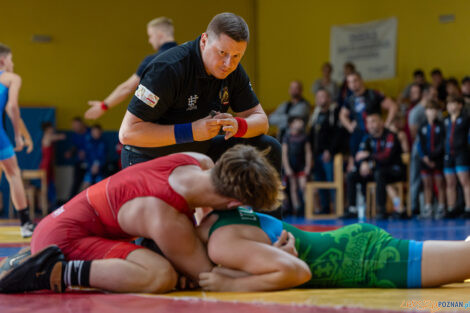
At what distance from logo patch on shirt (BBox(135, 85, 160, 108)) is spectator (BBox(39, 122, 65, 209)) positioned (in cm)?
1026

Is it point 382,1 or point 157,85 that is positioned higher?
point 382,1

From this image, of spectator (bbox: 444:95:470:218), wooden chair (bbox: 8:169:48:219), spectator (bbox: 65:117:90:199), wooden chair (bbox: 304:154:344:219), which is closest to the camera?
spectator (bbox: 444:95:470:218)

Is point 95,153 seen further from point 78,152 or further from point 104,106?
point 104,106

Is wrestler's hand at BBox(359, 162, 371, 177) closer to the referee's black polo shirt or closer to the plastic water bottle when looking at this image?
the plastic water bottle

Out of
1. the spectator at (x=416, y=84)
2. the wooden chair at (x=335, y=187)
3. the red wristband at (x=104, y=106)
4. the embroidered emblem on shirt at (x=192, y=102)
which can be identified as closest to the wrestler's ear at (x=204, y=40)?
the embroidered emblem on shirt at (x=192, y=102)

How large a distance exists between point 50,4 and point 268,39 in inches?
200

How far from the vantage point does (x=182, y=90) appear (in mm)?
3959

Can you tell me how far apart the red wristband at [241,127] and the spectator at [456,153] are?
659 cm

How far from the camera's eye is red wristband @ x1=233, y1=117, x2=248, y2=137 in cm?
389

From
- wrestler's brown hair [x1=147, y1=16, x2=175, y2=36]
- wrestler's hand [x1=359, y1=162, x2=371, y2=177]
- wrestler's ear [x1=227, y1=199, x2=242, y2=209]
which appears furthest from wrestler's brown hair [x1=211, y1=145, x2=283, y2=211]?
wrestler's hand [x1=359, y1=162, x2=371, y2=177]

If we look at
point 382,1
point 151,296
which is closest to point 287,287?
point 151,296

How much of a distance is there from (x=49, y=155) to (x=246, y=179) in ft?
37.6

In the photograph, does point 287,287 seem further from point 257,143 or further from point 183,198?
point 257,143

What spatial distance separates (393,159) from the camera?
391 inches
